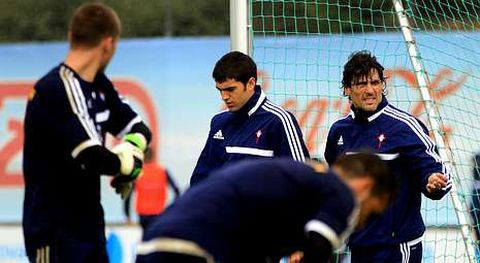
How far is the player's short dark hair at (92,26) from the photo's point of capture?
16.8 ft

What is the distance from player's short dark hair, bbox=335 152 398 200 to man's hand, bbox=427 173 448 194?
1.98 metres

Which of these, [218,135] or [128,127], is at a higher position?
[218,135]

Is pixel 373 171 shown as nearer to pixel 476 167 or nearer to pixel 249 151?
pixel 249 151

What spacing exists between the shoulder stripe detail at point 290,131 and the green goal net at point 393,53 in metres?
1.45

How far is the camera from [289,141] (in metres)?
6.89

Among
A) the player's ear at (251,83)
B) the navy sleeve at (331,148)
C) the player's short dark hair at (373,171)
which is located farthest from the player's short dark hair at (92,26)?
the navy sleeve at (331,148)

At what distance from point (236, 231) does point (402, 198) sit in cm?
239

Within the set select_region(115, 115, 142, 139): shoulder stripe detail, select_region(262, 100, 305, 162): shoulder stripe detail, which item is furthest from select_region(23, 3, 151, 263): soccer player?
select_region(262, 100, 305, 162): shoulder stripe detail

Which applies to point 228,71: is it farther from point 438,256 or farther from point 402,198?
point 438,256

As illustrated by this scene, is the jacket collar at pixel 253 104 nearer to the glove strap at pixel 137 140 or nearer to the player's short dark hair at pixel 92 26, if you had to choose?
the glove strap at pixel 137 140

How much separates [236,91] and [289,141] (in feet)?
1.44

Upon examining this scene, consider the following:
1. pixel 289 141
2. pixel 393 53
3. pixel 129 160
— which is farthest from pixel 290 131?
pixel 393 53

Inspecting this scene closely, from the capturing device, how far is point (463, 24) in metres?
8.88

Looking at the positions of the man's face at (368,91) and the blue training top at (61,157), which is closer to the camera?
the blue training top at (61,157)
